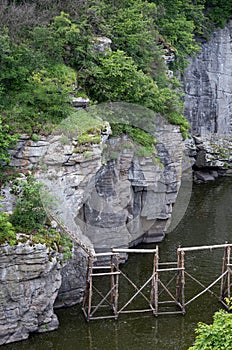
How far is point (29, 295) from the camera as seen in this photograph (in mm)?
21656

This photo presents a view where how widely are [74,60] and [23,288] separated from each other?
11429 millimetres

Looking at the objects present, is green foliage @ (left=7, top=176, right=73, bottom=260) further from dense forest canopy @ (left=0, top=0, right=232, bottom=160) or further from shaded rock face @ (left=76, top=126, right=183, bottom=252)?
shaded rock face @ (left=76, top=126, right=183, bottom=252)

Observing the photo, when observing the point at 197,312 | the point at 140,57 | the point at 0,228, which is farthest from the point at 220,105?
the point at 0,228

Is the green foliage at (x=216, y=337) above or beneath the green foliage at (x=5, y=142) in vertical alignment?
beneath

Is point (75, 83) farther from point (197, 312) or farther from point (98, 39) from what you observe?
point (197, 312)

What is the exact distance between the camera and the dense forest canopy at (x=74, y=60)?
25.2m

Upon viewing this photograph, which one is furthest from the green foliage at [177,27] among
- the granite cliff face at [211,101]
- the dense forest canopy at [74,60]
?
the granite cliff face at [211,101]

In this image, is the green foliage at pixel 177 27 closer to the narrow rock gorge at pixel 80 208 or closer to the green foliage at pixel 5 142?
the narrow rock gorge at pixel 80 208

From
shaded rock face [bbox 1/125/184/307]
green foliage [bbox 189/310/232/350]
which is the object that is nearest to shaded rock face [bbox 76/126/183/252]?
shaded rock face [bbox 1/125/184/307]

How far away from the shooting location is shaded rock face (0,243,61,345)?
21.2m

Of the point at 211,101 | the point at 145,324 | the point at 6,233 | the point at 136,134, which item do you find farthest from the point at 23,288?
the point at 211,101

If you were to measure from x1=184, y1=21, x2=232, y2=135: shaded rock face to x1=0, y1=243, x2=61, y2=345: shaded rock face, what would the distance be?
26.2 meters

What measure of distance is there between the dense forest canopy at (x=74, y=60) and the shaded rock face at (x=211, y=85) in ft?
33.0

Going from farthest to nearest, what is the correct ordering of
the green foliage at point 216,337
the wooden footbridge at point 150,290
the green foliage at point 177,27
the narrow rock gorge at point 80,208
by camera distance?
1. the green foliage at point 177,27
2. the wooden footbridge at point 150,290
3. the narrow rock gorge at point 80,208
4. the green foliage at point 216,337
